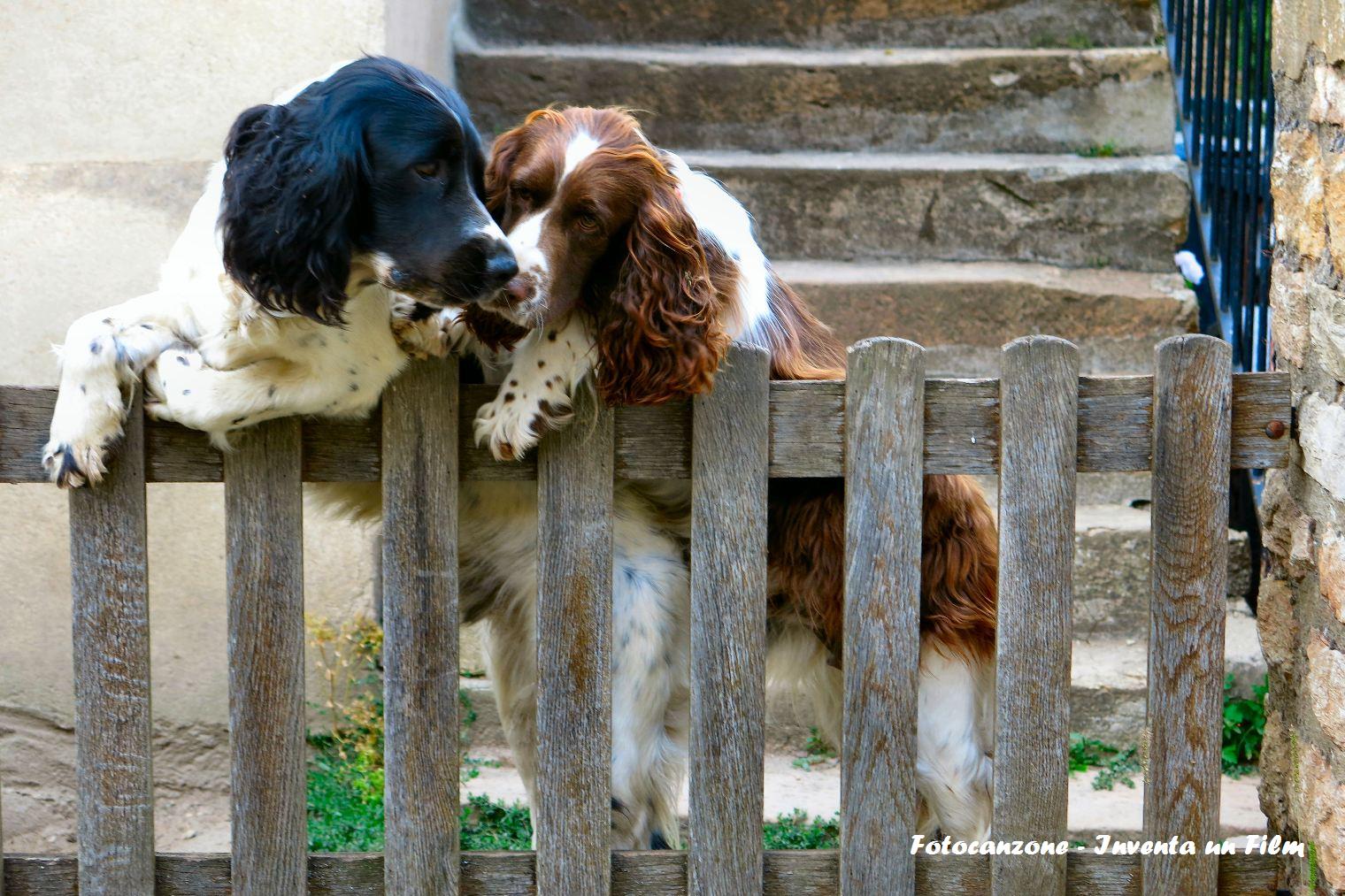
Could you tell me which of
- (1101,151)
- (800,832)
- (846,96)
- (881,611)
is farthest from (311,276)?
(1101,151)

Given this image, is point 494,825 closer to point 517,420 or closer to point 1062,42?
point 517,420

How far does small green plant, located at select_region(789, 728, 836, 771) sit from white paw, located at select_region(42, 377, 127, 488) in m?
2.48

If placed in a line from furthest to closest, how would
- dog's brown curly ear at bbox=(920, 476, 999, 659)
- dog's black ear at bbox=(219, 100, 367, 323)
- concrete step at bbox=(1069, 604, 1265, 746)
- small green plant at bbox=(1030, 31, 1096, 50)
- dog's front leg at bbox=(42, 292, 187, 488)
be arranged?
small green plant at bbox=(1030, 31, 1096, 50) < concrete step at bbox=(1069, 604, 1265, 746) < dog's brown curly ear at bbox=(920, 476, 999, 659) < dog's front leg at bbox=(42, 292, 187, 488) < dog's black ear at bbox=(219, 100, 367, 323)

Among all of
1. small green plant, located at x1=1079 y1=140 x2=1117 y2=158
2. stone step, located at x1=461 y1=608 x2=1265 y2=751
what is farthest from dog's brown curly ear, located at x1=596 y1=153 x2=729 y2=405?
small green plant, located at x1=1079 y1=140 x2=1117 y2=158

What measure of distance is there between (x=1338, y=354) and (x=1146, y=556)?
2.01 metres

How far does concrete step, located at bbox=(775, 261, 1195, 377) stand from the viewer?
15.4ft

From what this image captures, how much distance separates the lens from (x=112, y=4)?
4008mm

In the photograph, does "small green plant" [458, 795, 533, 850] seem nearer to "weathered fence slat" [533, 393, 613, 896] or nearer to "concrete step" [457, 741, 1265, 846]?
"concrete step" [457, 741, 1265, 846]

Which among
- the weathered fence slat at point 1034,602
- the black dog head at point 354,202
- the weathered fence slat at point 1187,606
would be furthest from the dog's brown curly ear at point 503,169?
the weathered fence slat at point 1187,606

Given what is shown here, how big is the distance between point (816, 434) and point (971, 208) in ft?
9.61

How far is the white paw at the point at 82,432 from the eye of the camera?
2.31 metres

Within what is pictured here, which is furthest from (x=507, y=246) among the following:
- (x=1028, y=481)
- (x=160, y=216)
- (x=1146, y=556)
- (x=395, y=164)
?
(x=1146, y=556)

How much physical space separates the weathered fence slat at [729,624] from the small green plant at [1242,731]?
6.56 feet

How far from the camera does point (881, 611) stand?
2.48 meters
